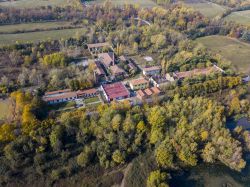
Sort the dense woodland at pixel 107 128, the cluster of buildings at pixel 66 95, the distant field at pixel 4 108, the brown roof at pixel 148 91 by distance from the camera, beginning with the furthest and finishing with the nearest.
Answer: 1. the brown roof at pixel 148 91
2. the cluster of buildings at pixel 66 95
3. the distant field at pixel 4 108
4. the dense woodland at pixel 107 128

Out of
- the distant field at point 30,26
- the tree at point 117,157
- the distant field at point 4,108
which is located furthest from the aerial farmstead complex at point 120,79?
the distant field at point 30,26

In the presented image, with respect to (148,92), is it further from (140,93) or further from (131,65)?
(131,65)

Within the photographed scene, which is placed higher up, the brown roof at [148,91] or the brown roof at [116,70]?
the brown roof at [116,70]

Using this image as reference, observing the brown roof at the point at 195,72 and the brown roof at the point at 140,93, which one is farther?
the brown roof at the point at 195,72

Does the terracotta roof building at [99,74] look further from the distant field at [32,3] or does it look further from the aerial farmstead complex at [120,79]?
the distant field at [32,3]

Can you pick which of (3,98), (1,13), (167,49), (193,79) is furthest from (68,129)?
(1,13)

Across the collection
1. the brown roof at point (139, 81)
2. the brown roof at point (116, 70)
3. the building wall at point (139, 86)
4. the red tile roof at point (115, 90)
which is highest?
the brown roof at point (116, 70)
